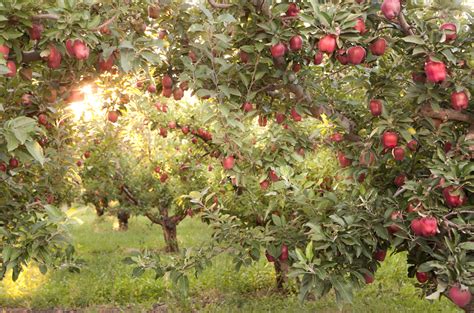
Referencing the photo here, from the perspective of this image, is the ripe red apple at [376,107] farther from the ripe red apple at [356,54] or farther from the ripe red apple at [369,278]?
the ripe red apple at [369,278]

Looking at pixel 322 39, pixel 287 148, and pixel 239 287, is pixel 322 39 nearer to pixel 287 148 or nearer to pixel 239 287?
pixel 287 148

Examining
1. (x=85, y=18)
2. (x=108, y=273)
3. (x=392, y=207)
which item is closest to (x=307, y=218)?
(x=392, y=207)

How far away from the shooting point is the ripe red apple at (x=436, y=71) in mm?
2910

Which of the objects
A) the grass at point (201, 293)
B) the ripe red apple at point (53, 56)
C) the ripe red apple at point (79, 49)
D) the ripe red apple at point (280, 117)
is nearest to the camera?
the ripe red apple at point (79, 49)

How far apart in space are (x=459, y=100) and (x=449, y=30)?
43 cm

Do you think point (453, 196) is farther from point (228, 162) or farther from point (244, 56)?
point (244, 56)

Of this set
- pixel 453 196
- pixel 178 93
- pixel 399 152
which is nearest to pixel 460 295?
pixel 453 196

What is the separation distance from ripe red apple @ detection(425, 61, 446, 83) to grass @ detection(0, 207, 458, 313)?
13.7 feet

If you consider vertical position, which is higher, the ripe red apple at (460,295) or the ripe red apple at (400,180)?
the ripe red apple at (400,180)

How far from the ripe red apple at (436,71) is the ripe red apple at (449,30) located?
0.59 feet

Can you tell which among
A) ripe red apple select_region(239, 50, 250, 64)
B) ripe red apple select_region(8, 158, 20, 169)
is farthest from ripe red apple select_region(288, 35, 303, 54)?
ripe red apple select_region(8, 158, 20, 169)

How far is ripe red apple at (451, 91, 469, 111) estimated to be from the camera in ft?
9.92

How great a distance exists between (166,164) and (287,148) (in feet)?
24.4

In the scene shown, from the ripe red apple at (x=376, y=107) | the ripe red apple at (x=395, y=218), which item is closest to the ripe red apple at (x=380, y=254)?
the ripe red apple at (x=395, y=218)
